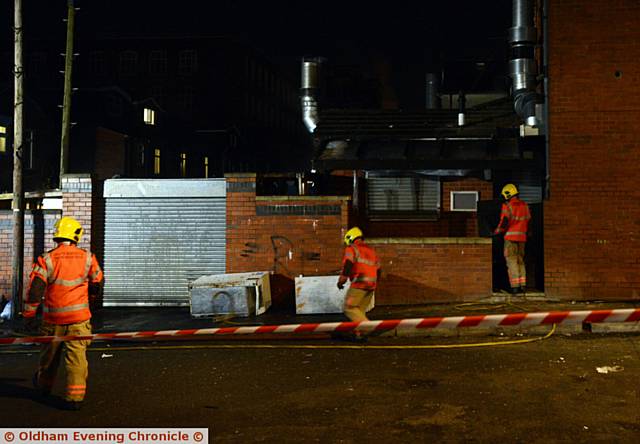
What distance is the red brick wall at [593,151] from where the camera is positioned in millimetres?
11273

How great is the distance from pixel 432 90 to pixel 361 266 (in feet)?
45.3

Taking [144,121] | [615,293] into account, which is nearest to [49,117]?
[144,121]

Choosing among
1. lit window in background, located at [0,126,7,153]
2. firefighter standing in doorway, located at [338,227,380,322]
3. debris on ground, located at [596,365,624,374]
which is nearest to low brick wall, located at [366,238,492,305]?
firefighter standing in doorway, located at [338,227,380,322]

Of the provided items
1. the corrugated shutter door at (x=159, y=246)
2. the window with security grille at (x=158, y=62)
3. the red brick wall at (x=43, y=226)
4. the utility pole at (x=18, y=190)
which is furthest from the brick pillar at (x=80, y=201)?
the window with security grille at (x=158, y=62)

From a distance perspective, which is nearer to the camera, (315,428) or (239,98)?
(315,428)

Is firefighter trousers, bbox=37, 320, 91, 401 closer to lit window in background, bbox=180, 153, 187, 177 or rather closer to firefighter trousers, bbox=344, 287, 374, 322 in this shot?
firefighter trousers, bbox=344, 287, 374, 322

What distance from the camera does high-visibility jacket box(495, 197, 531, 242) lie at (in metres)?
11.0

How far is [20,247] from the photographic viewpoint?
1216 cm

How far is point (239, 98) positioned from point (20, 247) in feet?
118

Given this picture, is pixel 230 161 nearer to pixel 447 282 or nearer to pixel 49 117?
pixel 49 117

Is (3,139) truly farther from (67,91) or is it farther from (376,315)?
(376,315)

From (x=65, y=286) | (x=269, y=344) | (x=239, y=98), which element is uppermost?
(x=239, y=98)

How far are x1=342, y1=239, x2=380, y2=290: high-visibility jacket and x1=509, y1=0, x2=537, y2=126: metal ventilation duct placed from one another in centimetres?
580

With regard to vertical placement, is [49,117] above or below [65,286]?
above
